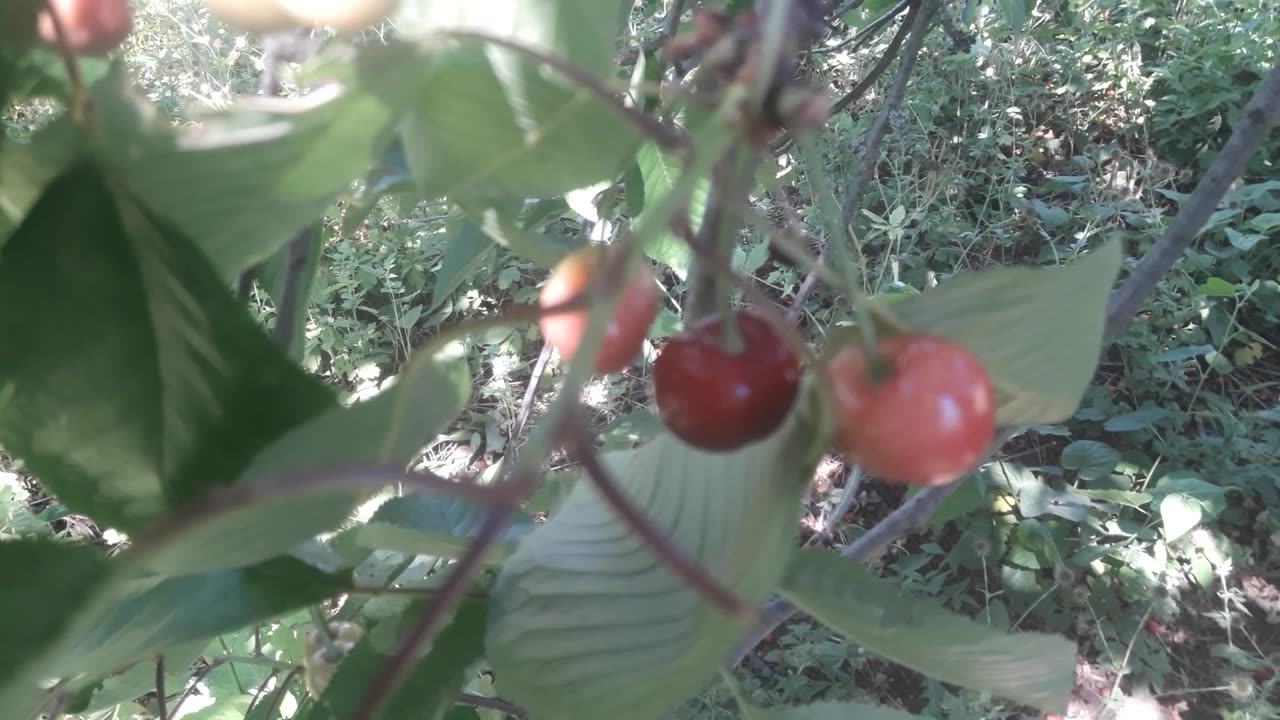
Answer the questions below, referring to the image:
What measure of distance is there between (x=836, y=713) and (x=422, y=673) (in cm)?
30

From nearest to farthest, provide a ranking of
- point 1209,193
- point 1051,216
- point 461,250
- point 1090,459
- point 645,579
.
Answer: point 645,579
point 1209,193
point 461,250
point 1090,459
point 1051,216

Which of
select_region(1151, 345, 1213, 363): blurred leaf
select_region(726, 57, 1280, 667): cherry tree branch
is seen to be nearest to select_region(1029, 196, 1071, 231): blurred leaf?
select_region(1151, 345, 1213, 363): blurred leaf

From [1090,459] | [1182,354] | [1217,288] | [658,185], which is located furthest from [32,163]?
[1182,354]

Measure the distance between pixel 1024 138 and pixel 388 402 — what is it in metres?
2.97

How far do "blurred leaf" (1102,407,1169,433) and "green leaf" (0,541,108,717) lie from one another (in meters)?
2.17

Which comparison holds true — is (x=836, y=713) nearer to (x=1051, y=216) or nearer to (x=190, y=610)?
(x=190, y=610)

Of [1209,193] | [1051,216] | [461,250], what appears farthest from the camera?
[1051,216]

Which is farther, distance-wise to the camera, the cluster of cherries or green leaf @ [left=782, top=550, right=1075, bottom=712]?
green leaf @ [left=782, top=550, right=1075, bottom=712]

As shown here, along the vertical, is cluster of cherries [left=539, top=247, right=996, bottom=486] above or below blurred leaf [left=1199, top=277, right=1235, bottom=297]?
above

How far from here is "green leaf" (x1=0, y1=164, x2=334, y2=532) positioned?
33 centimetres

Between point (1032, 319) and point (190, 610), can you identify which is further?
point (190, 610)

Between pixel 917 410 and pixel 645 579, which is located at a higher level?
pixel 917 410

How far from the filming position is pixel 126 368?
1.18 ft

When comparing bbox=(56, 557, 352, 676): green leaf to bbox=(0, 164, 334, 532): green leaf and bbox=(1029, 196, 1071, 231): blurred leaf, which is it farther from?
bbox=(1029, 196, 1071, 231): blurred leaf
